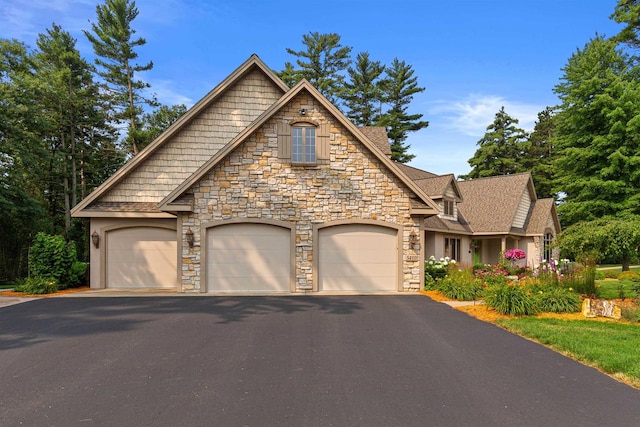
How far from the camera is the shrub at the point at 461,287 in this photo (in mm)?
11742

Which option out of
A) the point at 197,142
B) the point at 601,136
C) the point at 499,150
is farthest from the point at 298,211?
the point at 499,150

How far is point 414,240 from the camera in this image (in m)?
13.2

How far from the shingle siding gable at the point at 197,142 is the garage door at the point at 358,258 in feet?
19.7

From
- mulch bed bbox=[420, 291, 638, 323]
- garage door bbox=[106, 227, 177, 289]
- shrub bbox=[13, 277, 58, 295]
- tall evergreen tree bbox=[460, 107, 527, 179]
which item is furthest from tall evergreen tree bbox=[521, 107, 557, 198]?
shrub bbox=[13, 277, 58, 295]

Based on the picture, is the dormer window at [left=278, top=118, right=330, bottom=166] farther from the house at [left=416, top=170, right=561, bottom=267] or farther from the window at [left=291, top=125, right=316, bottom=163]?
the house at [left=416, top=170, right=561, bottom=267]

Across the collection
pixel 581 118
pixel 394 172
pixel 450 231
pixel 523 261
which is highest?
pixel 581 118

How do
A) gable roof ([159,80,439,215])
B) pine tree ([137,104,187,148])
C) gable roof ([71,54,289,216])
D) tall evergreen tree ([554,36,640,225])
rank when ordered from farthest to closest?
pine tree ([137,104,187,148]) → tall evergreen tree ([554,36,640,225]) → gable roof ([71,54,289,216]) → gable roof ([159,80,439,215])

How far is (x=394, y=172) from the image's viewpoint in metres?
13.1

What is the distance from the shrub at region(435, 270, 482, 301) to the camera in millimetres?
11742

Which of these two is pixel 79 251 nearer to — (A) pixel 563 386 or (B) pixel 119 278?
(B) pixel 119 278

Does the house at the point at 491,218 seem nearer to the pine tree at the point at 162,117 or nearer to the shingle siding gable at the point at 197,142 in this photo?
the shingle siding gable at the point at 197,142

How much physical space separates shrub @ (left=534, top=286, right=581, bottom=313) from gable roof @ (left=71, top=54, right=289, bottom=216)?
38.9 ft

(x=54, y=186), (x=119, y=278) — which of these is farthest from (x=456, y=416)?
(x=54, y=186)

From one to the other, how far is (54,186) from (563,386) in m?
32.8
